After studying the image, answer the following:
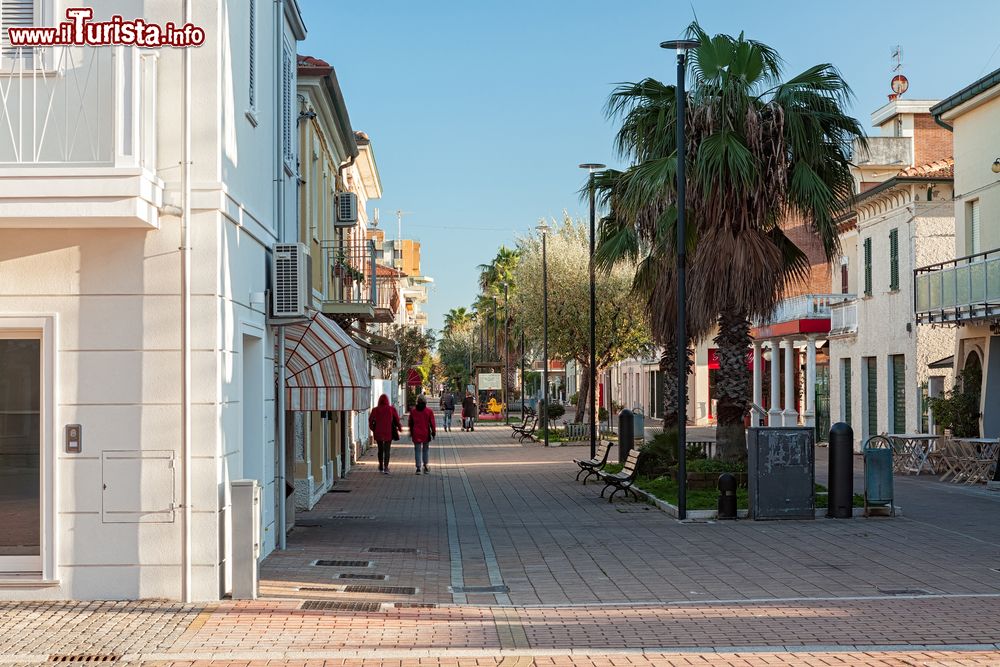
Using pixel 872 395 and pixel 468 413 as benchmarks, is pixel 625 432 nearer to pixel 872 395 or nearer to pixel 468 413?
pixel 872 395

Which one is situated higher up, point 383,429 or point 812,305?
point 812,305

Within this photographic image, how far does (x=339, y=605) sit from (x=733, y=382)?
12312 mm

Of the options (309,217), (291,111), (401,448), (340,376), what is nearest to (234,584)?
(340,376)

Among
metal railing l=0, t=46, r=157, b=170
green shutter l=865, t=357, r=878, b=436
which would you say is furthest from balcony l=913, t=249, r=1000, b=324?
metal railing l=0, t=46, r=157, b=170

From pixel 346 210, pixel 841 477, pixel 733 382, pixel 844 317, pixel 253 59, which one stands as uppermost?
pixel 346 210

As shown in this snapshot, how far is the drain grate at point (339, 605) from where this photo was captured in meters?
10.3

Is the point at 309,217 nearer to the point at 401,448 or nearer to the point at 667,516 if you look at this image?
the point at 667,516

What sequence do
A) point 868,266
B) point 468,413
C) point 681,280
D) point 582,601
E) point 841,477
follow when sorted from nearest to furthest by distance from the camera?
point 582,601
point 841,477
point 681,280
point 868,266
point 468,413

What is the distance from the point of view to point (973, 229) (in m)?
27.8

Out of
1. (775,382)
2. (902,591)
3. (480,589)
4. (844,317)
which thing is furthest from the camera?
(775,382)

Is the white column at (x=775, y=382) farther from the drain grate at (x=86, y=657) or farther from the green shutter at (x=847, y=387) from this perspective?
the drain grate at (x=86, y=657)

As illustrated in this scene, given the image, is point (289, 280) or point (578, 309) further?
point (578, 309)

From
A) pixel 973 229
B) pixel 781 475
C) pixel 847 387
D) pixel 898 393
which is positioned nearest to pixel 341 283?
pixel 781 475

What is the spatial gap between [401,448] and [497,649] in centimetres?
3417
